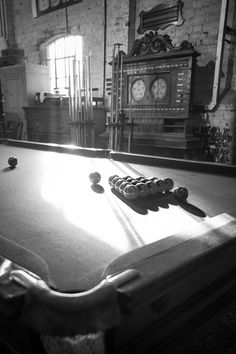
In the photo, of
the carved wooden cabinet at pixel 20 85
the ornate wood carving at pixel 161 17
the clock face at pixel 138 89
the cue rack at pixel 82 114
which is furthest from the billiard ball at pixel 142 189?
the carved wooden cabinet at pixel 20 85

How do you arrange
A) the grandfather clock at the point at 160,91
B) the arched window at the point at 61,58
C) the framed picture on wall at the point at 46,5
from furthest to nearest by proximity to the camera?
1. the arched window at the point at 61,58
2. the framed picture on wall at the point at 46,5
3. the grandfather clock at the point at 160,91

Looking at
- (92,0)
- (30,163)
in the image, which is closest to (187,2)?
(92,0)

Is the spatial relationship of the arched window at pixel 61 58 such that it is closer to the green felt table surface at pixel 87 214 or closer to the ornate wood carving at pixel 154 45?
the ornate wood carving at pixel 154 45

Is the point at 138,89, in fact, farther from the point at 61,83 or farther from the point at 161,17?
the point at 61,83

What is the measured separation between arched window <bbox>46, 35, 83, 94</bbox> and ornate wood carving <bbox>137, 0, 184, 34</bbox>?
5.22ft

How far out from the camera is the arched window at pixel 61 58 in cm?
575

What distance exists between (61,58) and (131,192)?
18.2 feet

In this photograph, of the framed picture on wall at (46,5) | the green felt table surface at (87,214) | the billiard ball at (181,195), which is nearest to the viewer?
the green felt table surface at (87,214)

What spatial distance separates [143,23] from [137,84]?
3.84ft

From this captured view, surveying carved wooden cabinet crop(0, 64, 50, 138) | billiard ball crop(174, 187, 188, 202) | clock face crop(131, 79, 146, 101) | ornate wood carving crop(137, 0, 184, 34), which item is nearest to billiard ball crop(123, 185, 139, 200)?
billiard ball crop(174, 187, 188, 202)

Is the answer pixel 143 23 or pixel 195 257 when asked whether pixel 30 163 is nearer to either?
pixel 195 257

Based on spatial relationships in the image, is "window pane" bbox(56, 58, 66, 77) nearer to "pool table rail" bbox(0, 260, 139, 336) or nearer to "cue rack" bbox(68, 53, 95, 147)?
"cue rack" bbox(68, 53, 95, 147)

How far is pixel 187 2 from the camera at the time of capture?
13.5 ft

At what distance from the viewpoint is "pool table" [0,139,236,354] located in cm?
51
